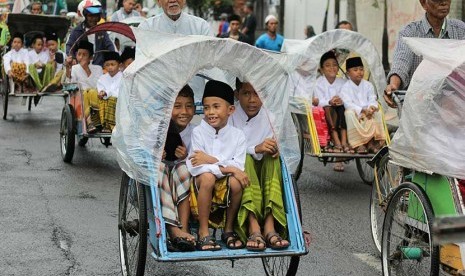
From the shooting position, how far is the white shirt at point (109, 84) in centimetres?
1155

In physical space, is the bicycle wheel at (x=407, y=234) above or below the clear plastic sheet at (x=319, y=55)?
below

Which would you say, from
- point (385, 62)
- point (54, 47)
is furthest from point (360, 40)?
point (385, 62)

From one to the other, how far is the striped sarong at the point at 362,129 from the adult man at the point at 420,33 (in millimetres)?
3197

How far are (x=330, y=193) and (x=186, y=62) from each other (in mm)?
4632

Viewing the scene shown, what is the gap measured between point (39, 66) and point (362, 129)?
7.49 metres

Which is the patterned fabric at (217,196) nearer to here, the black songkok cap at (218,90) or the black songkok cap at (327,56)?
the black songkok cap at (218,90)

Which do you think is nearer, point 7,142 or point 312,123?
point 312,123

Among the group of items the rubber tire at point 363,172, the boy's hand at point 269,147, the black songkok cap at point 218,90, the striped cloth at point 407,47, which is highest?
the striped cloth at point 407,47

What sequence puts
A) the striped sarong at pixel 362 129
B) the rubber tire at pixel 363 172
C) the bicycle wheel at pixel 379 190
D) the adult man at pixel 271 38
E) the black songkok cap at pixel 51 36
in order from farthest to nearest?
the adult man at pixel 271 38, the black songkok cap at pixel 51 36, the rubber tire at pixel 363 172, the striped sarong at pixel 362 129, the bicycle wheel at pixel 379 190

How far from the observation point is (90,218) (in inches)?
337

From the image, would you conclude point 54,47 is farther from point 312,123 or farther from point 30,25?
point 312,123

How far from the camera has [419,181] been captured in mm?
6055

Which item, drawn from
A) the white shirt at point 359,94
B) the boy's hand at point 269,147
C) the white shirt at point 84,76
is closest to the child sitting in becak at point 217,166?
the boy's hand at point 269,147

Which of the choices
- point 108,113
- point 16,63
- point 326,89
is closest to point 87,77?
point 108,113
